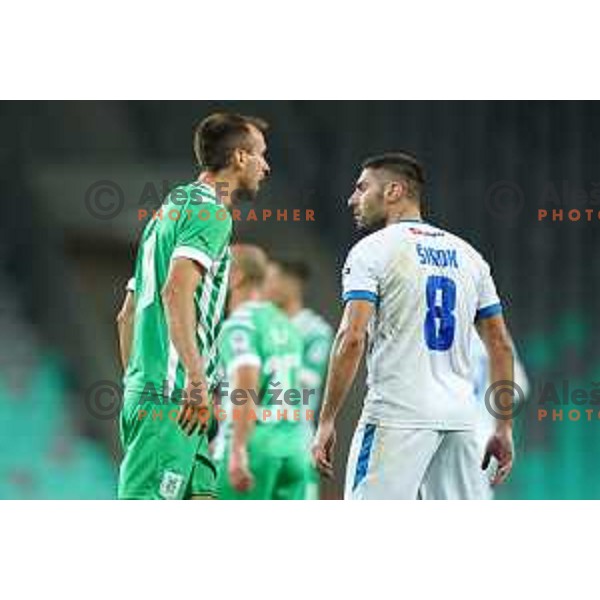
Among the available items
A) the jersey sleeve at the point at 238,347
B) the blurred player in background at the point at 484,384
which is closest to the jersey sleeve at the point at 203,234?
the jersey sleeve at the point at 238,347

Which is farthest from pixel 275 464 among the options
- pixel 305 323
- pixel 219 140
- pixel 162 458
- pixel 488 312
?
pixel 219 140

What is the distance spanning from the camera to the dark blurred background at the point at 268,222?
18.5ft

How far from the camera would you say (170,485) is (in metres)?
4.67

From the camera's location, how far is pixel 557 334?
5762mm

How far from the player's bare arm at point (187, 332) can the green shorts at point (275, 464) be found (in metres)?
1.05

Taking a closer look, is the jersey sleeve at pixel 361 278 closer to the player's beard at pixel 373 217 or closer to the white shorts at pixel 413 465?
the player's beard at pixel 373 217

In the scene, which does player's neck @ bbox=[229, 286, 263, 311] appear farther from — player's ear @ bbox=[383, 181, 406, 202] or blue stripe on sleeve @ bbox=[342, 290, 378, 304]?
blue stripe on sleeve @ bbox=[342, 290, 378, 304]

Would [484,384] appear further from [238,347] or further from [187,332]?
[187,332]

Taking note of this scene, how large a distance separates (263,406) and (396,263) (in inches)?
47.0

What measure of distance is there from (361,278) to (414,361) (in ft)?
1.16

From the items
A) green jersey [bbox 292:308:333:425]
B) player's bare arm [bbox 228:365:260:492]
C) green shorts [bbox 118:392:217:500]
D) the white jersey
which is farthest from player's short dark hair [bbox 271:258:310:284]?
green shorts [bbox 118:392:217:500]
